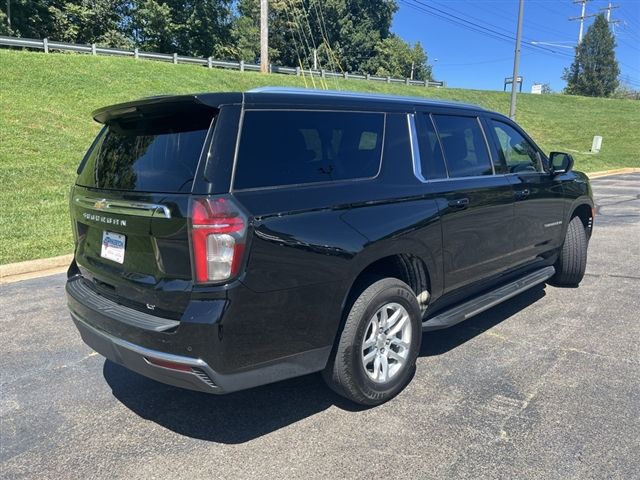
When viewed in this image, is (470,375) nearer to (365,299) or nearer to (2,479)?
(365,299)

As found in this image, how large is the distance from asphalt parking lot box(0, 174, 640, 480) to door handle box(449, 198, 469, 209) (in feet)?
3.77

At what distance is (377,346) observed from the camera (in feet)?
10.5

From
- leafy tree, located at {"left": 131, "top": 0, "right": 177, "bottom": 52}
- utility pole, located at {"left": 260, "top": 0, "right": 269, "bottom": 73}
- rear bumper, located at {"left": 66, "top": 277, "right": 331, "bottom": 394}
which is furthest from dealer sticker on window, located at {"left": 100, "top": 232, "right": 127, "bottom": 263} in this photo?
leafy tree, located at {"left": 131, "top": 0, "right": 177, "bottom": 52}

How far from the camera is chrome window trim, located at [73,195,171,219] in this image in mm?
2549

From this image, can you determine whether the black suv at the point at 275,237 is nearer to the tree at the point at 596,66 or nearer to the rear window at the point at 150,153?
the rear window at the point at 150,153

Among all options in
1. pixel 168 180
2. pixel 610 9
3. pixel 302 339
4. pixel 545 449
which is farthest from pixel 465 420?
pixel 610 9

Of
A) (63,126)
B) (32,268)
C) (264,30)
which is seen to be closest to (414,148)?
(32,268)

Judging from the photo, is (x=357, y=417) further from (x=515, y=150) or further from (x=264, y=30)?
(x=264, y=30)

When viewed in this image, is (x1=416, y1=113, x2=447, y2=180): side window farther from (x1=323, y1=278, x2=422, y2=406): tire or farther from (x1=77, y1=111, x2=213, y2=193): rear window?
(x1=77, y1=111, x2=213, y2=193): rear window

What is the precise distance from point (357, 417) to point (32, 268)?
477 cm

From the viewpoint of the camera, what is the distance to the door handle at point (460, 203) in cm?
363

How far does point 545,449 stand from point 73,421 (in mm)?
2695

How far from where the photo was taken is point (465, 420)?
305cm

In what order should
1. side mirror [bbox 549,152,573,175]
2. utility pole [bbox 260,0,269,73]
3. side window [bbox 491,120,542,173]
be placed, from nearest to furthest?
side window [bbox 491,120,542,173]
side mirror [bbox 549,152,573,175]
utility pole [bbox 260,0,269,73]
